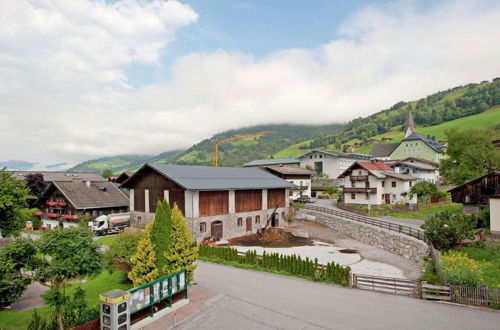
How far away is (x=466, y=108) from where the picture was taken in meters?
170

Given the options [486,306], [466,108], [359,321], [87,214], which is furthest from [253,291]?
[466,108]

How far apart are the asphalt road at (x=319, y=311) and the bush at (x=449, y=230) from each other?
12003 millimetres

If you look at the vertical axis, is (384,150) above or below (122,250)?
above

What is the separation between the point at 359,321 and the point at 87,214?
44.6 metres

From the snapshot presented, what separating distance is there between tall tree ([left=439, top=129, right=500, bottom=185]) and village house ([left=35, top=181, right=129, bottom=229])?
5815cm

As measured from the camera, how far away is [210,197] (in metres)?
38.5

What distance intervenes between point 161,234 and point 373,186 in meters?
46.4

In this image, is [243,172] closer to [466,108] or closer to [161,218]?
[161,218]

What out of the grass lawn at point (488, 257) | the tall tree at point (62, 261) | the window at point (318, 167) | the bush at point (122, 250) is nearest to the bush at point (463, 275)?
the grass lawn at point (488, 257)

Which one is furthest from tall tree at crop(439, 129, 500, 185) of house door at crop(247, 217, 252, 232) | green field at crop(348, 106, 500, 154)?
green field at crop(348, 106, 500, 154)

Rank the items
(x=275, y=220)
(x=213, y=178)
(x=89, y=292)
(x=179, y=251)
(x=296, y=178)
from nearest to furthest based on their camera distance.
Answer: (x=179, y=251), (x=89, y=292), (x=213, y=178), (x=275, y=220), (x=296, y=178)

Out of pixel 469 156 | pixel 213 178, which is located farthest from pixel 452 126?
pixel 213 178

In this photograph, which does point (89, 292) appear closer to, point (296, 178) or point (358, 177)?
point (358, 177)

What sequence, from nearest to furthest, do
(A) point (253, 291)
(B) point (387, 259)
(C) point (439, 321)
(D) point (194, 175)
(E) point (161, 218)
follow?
(C) point (439, 321), (E) point (161, 218), (A) point (253, 291), (B) point (387, 259), (D) point (194, 175)
